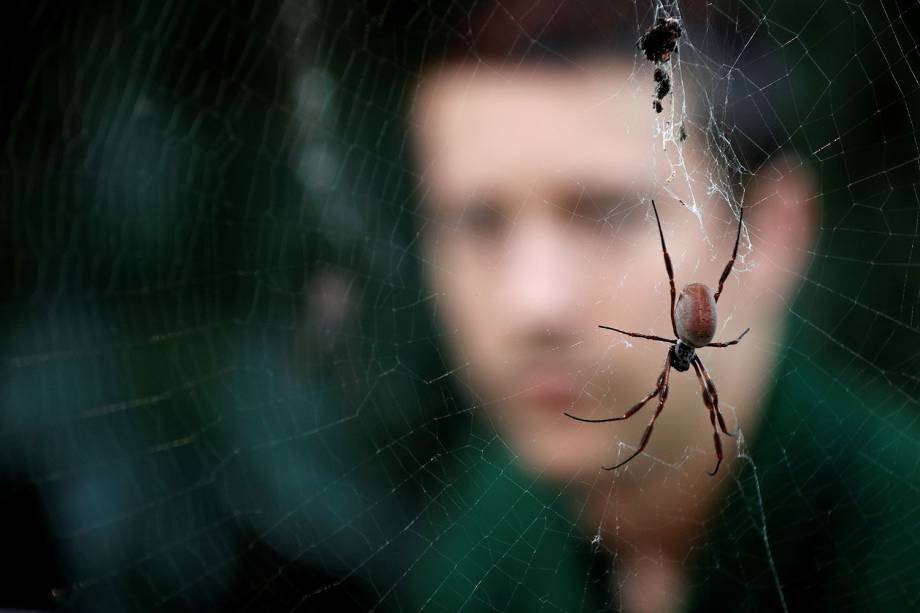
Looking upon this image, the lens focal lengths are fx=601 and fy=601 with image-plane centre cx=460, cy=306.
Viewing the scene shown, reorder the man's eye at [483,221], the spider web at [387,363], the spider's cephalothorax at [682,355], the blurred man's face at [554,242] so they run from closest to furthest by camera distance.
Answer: the spider web at [387,363], the spider's cephalothorax at [682,355], the blurred man's face at [554,242], the man's eye at [483,221]

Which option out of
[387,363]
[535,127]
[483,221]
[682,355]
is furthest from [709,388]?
[387,363]

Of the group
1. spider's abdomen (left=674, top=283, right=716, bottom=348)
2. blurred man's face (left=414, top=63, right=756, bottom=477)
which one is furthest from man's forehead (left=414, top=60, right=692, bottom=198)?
spider's abdomen (left=674, top=283, right=716, bottom=348)

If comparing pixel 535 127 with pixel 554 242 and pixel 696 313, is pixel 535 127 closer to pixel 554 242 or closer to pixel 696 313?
pixel 554 242

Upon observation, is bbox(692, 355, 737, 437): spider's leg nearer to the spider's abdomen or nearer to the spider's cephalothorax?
the spider's cephalothorax

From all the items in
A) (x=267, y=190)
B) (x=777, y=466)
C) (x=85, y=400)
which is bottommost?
(x=777, y=466)

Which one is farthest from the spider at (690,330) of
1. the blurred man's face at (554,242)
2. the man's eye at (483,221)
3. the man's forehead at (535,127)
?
the man's eye at (483,221)

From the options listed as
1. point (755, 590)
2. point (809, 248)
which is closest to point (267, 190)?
point (809, 248)

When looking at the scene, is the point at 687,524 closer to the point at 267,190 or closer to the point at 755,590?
the point at 755,590

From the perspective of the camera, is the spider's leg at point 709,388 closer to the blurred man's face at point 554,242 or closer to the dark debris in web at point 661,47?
the blurred man's face at point 554,242
